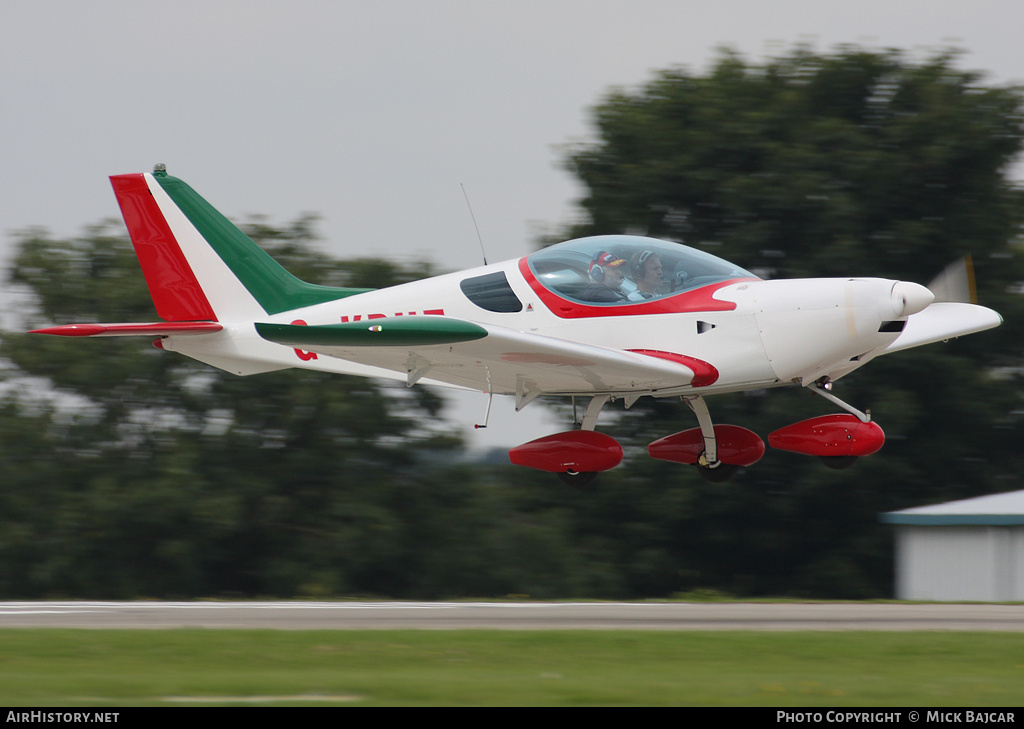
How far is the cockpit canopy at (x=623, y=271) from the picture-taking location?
35.8 ft

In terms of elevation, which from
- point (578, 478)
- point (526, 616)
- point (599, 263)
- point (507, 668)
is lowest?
point (526, 616)

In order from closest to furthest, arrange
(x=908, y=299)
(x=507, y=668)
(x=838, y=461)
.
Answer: (x=507, y=668)
(x=908, y=299)
(x=838, y=461)

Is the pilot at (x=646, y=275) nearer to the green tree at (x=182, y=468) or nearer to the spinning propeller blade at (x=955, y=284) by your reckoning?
the spinning propeller blade at (x=955, y=284)

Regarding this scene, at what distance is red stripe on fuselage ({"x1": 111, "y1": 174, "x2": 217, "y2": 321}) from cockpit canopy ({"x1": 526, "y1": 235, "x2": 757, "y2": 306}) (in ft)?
14.8

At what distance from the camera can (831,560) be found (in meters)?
23.9

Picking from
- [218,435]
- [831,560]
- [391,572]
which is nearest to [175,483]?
[218,435]

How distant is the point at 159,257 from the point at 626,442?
42.9ft

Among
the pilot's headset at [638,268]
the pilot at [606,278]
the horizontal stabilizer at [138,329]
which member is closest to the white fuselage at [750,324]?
the pilot at [606,278]

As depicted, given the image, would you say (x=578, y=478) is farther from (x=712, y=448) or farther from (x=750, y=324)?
(x=750, y=324)

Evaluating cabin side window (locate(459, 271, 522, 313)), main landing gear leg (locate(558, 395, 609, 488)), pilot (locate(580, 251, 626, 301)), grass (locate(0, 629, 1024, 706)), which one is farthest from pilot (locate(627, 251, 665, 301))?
grass (locate(0, 629, 1024, 706))

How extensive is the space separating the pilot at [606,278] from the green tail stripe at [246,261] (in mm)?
3463

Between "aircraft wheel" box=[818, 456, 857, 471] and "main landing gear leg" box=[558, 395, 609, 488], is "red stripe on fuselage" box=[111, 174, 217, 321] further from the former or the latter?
"aircraft wheel" box=[818, 456, 857, 471]

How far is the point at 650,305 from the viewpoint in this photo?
10.9 metres

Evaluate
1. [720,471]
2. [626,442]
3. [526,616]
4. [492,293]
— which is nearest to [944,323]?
[720,471]
